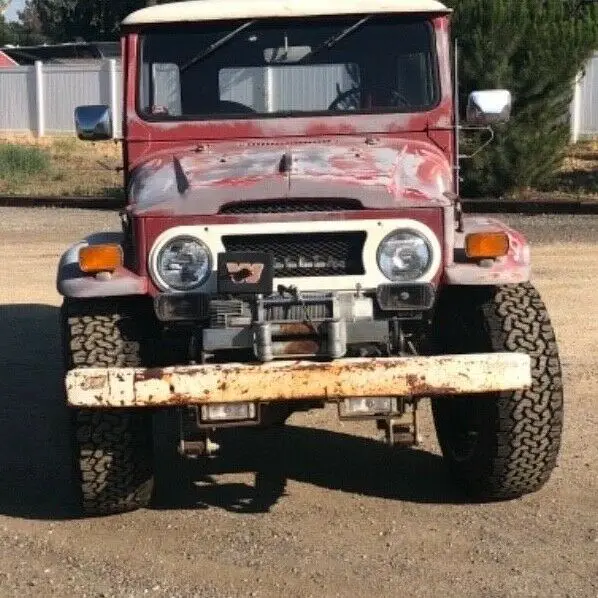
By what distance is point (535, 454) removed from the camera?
228 inches

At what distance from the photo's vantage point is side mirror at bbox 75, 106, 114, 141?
274 inches

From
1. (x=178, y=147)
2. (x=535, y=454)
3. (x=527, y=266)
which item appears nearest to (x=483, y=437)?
(x=535, y=454)

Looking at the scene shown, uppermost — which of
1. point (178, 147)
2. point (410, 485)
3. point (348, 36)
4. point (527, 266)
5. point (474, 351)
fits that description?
point (348, 36)

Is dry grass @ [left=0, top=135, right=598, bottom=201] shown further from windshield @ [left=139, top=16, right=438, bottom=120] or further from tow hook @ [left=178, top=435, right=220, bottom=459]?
tow hook @ [left=178, top=435, right=220, bottom=459]

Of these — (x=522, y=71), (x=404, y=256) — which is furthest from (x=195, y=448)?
(x=522, y=71)

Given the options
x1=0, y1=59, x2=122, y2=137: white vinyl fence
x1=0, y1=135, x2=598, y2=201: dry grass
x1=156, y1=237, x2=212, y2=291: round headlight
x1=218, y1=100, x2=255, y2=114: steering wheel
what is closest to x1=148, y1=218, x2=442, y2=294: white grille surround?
x1=156, y1=237, x2=212, y2=291: round headlight

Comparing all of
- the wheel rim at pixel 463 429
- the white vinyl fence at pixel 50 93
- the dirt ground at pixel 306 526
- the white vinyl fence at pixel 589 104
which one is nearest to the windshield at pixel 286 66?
the wheel rim at pixel 463 429

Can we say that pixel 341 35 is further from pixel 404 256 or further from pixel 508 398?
pixel 508 398

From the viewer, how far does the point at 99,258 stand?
5.59 m

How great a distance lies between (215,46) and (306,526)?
2392 mm

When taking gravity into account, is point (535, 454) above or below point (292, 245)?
below

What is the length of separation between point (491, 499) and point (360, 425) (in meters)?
1.54

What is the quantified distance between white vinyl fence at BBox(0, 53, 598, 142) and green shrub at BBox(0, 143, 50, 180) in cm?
719

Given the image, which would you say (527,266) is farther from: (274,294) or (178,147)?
(178,147)
